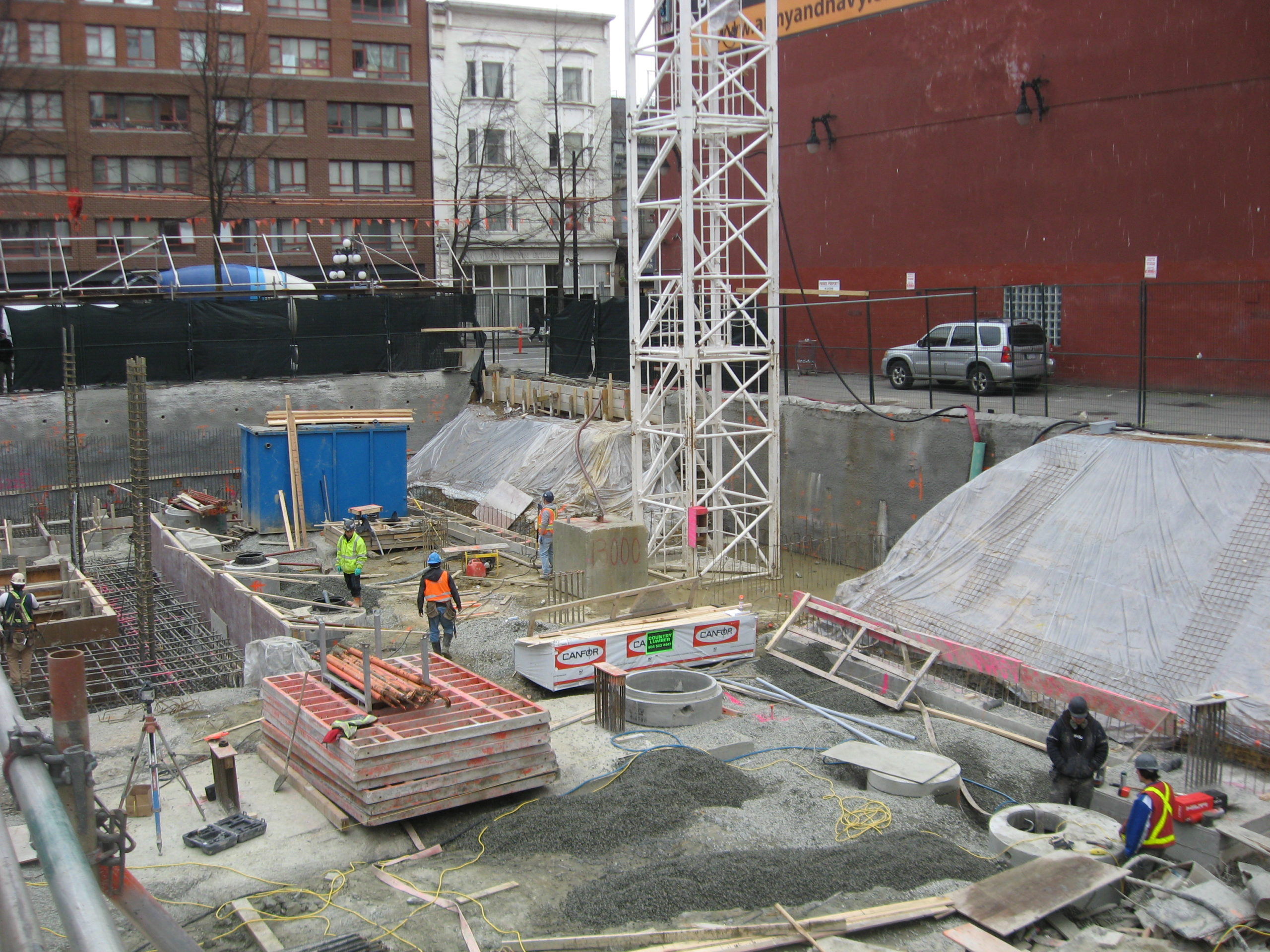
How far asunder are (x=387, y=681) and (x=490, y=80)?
49234 millimetres

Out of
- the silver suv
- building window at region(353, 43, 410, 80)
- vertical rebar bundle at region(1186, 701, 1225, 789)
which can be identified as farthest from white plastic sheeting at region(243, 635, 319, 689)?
building window at region(353, 43, 410, 80)

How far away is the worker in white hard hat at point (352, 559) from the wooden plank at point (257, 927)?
32.7ft

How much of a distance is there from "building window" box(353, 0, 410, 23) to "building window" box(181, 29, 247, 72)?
5.82 metres

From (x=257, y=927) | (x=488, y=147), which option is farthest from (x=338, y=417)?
(x=488, y=147)

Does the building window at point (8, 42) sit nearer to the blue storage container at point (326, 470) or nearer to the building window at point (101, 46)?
the blue storage container at point (326, 470)

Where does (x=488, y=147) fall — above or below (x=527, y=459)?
above

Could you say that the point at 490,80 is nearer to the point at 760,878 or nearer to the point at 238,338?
the point at 238,338

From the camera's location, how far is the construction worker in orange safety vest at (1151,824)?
30.5 feet

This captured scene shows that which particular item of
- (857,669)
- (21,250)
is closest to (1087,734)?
(857,669)

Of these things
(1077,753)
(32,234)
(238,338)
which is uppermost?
(32,234)

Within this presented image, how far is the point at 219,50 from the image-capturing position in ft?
151

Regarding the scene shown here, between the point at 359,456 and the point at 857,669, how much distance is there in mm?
14969

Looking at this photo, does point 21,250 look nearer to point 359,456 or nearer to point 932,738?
point 359,456

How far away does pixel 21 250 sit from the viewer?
46812 mm
